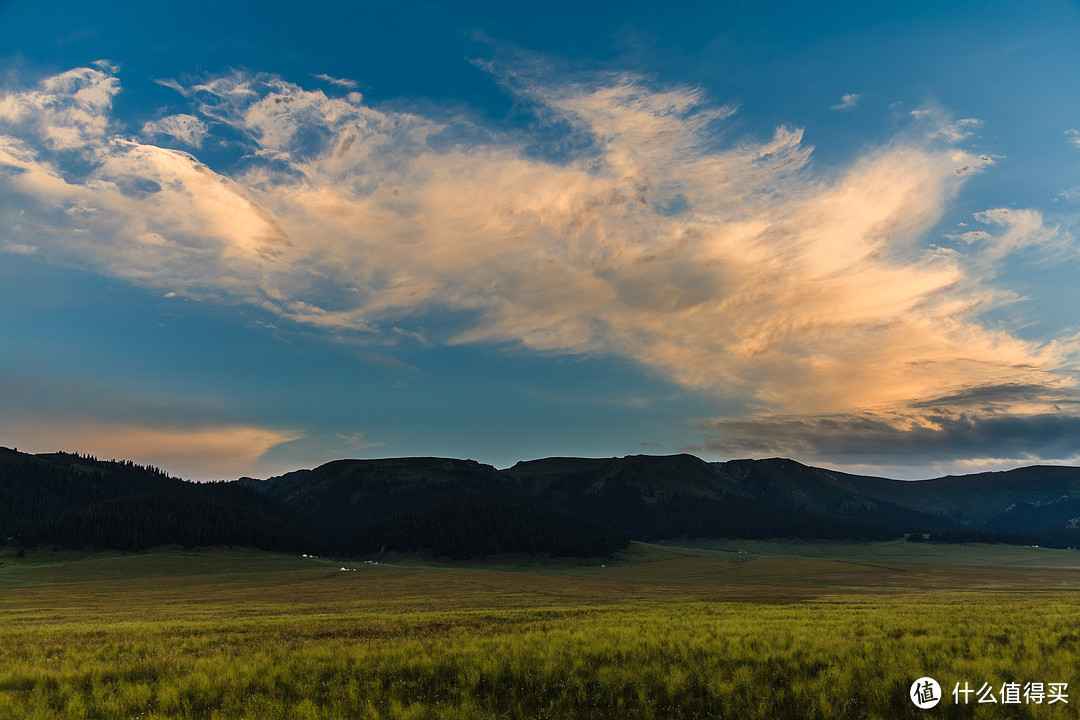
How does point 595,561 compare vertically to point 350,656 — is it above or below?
→ below

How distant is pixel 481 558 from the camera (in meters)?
193

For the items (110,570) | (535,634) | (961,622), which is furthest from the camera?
(110,570)

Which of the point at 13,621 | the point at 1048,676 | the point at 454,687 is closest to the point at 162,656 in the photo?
the point at 454,687

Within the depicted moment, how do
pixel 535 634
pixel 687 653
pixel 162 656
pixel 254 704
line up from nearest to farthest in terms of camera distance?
1. pixel 254 704
2. pixel 687 653
3. pixel 162 656
4. pixel 535 634

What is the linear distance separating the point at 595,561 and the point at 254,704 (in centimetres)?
19123

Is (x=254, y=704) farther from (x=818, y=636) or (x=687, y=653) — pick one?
(x=818, y=636)

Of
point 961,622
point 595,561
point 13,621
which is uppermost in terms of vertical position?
point 961,622

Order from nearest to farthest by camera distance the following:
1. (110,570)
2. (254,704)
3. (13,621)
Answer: (254,704) < (13,621) < (110,570)

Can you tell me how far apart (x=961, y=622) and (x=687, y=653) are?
675 inches

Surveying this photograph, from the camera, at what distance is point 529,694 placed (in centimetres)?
1600

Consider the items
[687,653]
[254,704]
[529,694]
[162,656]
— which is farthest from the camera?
[162,656]

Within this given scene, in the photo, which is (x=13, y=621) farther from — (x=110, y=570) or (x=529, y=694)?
(x=110, y=570)

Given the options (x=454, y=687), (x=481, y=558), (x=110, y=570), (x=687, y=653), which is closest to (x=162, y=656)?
(x=454, y=687)

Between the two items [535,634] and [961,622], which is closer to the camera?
[535,634]
